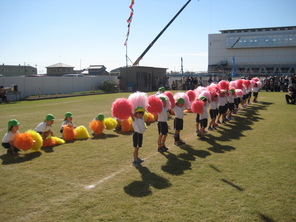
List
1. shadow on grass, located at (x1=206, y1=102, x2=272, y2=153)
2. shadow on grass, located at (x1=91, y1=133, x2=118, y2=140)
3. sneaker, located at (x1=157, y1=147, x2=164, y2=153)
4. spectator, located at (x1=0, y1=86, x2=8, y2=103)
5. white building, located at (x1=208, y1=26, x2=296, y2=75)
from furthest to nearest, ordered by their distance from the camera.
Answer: white building, located at (x1=208, y1=26, x2=296, y2=75) < spectator, located at (x1=0, y1=86, x2=8, y2=103) < shadow on grass, located at (x1=91, y1=133, x2=118, y2=140) < shadow on grass, located at (x1=206, y1=102, x2=272, y2=153) < sneaker, located at (x1=157, y1=147, x2=164, y2=153)

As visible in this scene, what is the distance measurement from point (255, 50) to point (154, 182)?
69515 millimetres

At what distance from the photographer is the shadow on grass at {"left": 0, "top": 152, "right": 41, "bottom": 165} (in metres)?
6.31

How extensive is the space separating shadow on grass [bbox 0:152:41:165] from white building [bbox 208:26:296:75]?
58.0 m

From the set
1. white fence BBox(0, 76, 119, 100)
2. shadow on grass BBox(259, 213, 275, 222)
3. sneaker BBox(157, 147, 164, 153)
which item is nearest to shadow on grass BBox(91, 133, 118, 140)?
sneaker BBox(157, 147, 164, 153)

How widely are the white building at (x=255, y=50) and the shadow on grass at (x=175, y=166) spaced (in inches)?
2253

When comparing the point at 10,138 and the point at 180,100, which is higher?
the point at 180,100

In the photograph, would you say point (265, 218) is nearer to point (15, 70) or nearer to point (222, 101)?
point (222, 101)

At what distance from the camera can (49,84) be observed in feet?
86.8

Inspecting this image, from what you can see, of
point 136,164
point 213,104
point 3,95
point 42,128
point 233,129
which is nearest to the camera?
point 136,164

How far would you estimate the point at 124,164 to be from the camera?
236 inches

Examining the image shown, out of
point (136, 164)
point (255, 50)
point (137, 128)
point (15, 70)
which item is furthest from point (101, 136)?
point (15, 70)

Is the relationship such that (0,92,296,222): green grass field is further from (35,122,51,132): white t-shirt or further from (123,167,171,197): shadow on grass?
(35,122,51,132): white t-shirt

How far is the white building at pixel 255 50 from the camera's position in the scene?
6231 cm

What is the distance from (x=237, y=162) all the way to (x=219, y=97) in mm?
4796
